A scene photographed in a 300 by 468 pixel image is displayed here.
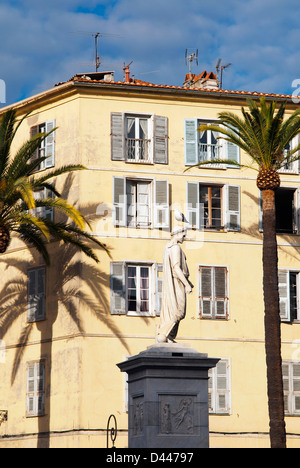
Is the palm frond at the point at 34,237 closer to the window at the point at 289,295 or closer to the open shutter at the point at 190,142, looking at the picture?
the open shutter at the point at 190,142

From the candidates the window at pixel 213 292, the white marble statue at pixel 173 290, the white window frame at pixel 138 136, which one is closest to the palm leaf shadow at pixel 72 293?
the window at pixel 213 292

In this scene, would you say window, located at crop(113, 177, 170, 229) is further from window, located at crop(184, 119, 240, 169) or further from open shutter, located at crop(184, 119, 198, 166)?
window, located at crop(184, 119, 240, 169)

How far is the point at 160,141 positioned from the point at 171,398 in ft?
64.8

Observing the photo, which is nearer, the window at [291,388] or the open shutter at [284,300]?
the window at [291,388]

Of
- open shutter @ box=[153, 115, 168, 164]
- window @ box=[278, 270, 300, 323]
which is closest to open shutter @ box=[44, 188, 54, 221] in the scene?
open shutter @ box=[153, 115, 168, 164]

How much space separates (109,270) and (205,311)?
13.0 feet

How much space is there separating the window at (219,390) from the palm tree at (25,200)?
20.6 ft

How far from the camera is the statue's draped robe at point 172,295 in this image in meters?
27.2

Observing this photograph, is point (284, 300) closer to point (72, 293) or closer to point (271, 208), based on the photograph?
point (271, 208)

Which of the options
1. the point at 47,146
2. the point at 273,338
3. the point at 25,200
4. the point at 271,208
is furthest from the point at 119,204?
the point at 273,338

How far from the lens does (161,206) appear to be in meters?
44.1

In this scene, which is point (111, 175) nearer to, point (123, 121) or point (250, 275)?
point (123, 121)
